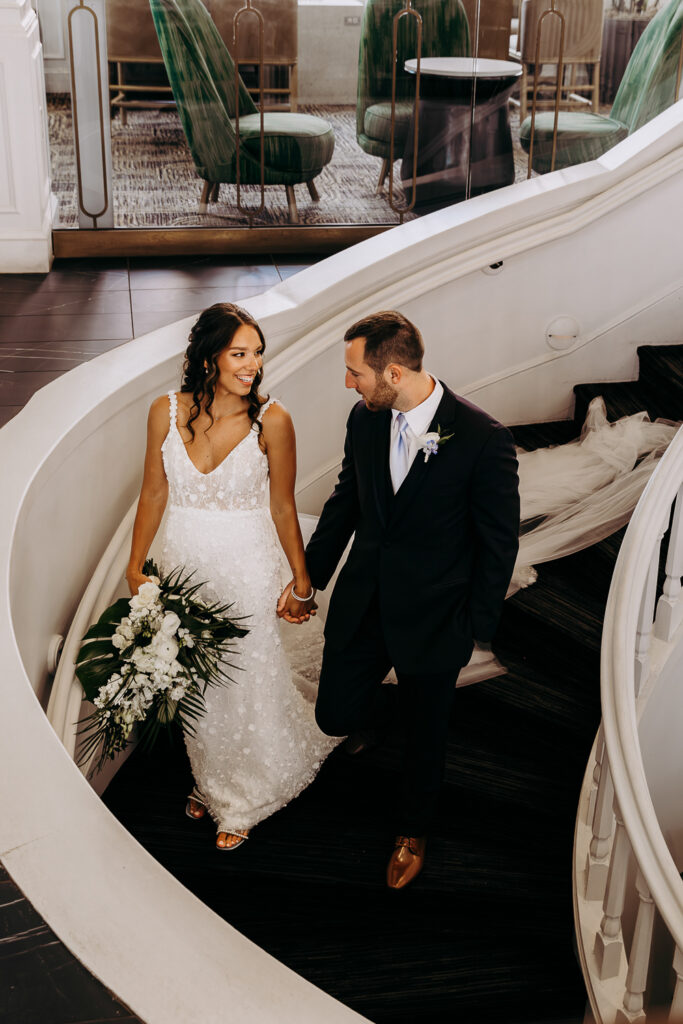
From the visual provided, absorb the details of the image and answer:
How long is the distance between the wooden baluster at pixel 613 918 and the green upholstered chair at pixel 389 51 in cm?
430

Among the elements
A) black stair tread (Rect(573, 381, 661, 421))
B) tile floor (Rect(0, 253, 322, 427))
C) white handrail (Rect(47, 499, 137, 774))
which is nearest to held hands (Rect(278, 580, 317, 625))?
white handrail (Rect(47, 499, 137, 774))

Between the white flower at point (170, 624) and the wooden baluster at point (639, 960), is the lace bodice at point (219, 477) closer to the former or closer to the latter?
the white flower at point (170, 624)

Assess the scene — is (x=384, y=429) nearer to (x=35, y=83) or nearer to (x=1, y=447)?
(x=1, y=447)

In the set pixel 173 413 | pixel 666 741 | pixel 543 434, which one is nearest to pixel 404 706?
pixel 173 413

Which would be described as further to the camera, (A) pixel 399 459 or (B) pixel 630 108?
(B) pixel 630 108

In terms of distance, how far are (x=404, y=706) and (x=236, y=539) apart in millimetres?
724

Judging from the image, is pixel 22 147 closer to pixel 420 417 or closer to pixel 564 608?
pixel 420 417

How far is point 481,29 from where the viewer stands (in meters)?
5.65

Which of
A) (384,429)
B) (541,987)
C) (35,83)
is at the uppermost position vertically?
(35,83)

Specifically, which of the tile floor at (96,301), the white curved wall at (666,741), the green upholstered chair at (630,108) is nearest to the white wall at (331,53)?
the tile floor at (96,301)

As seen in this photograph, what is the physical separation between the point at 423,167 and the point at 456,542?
374 cm

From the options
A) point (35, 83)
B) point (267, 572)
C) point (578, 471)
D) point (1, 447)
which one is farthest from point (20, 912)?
point (35, 83)

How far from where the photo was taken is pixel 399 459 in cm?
289

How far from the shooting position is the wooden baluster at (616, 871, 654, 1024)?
8.48 feet
